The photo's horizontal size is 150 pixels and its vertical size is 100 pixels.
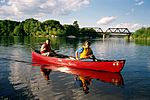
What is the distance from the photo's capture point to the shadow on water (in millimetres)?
18281

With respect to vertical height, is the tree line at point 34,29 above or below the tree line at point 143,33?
above

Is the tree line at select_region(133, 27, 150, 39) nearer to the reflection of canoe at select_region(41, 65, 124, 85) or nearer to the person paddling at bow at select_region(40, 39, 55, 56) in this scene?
the person paddling at bow at select_region(40, 39, 55, 56)

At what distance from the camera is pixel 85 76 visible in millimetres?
20984

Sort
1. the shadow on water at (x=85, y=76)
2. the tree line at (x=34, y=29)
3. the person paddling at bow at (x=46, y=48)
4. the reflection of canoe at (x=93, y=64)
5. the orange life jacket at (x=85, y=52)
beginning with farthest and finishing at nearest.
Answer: the tree line at (x=34, y=29)
the person paddling at bow at (x=46, y=48)
the orange life jacket at (x=85, y=52)
the reflection of canoe at (x=93, y=64)
the shadow on water at (x=85, y=76)

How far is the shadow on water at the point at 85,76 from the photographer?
60.0 ft

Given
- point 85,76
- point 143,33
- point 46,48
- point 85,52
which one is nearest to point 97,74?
point 85,76

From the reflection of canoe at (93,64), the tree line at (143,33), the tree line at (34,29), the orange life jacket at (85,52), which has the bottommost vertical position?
the reflection of canoe at (93,64)

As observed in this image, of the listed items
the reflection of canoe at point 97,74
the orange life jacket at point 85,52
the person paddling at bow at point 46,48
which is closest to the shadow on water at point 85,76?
the reflection of canoe at point 97,74

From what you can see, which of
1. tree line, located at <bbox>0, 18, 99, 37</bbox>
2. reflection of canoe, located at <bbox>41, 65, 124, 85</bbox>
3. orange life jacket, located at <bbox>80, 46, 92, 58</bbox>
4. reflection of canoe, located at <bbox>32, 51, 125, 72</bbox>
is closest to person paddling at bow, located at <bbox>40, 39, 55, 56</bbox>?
reflection of canoe, located at <bbox>32, 51, 125, 72</bbox>

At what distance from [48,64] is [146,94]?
13.1m

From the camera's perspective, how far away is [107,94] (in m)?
15.4

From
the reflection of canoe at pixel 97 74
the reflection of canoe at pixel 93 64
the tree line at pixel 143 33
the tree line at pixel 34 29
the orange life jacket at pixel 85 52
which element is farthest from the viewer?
the tree line at pixel 34 29

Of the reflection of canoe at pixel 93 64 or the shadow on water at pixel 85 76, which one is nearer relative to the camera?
the shadow on water at pixel 85 76

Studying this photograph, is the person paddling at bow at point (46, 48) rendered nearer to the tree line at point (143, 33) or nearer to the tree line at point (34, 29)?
the tree line at point (34, 29)
